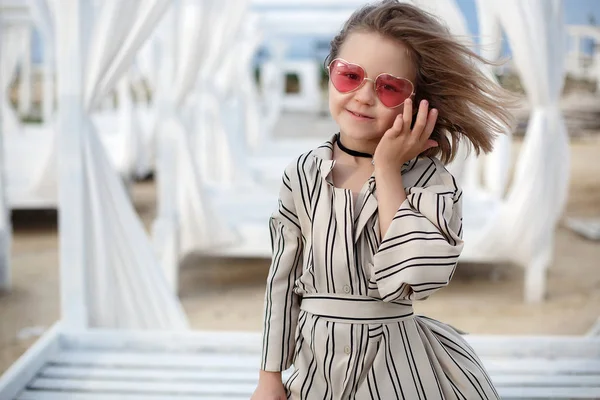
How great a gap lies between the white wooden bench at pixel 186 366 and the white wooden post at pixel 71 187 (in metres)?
0.19

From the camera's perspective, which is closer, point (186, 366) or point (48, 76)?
point (186, 366)

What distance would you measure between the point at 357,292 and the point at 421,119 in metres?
0.33

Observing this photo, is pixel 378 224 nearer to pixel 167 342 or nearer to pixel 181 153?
pixel 167 342

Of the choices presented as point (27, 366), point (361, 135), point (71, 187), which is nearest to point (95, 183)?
point (71, 187)

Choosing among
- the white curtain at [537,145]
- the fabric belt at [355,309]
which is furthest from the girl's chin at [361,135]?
the white curtain at [537,145]

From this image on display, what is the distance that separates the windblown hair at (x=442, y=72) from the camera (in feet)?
4.15

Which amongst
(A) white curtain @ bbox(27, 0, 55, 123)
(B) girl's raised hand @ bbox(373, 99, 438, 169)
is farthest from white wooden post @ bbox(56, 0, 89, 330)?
(A) white curtain @ bbox(27, 0, 55, 123)

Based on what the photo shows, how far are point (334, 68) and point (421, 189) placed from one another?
265 mm

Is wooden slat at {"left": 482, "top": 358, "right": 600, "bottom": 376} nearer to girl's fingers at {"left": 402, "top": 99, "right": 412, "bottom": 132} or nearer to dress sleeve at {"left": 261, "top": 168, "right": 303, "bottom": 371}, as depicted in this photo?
dress sleeve at {"left": 261, "top": 168, "right": 303, "bottom": 371}

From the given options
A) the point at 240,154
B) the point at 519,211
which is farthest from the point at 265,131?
the point at 519,211

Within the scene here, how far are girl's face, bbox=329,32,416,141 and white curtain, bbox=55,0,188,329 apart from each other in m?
1.82

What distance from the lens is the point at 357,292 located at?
130cm

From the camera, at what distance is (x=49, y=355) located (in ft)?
8.18

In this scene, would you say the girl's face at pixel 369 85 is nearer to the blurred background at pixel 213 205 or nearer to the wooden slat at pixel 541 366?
the blurred background at pixel 213 205
